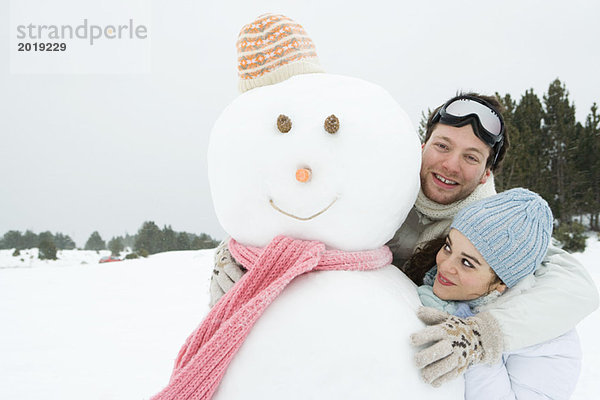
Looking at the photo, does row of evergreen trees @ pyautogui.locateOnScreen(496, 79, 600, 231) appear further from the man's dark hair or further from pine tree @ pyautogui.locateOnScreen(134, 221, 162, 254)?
pine tree @ pyautogui.locateOnScreen(134, 221, 162, 254)

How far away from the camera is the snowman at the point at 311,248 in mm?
1237

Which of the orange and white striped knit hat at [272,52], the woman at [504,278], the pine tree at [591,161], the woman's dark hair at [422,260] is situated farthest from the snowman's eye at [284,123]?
the pine tree at [591,161]

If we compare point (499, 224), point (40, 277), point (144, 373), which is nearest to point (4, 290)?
point (40, 277)

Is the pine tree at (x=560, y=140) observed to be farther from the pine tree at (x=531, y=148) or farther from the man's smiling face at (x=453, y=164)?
the man's smiling face at (x=453, y=164)

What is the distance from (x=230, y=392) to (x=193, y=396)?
4.7 inches

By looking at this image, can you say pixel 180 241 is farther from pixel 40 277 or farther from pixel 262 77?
pixel 262 77

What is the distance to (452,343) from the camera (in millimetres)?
1278

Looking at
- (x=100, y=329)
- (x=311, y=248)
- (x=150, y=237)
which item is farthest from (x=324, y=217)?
(x=150, y=237)

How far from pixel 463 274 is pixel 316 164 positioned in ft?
2.09

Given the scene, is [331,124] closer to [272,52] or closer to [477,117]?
[272,52]

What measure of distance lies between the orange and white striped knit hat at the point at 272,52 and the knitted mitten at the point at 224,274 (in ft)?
Result: 2.15

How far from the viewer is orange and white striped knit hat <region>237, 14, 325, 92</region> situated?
5.25 ft

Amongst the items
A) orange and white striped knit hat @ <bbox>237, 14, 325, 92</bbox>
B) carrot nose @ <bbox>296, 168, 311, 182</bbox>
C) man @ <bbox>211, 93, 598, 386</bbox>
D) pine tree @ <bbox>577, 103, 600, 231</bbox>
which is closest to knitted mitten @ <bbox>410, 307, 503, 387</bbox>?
man @ <bbox>211, 93, 598, 386</bbox>

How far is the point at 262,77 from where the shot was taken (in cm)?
161
